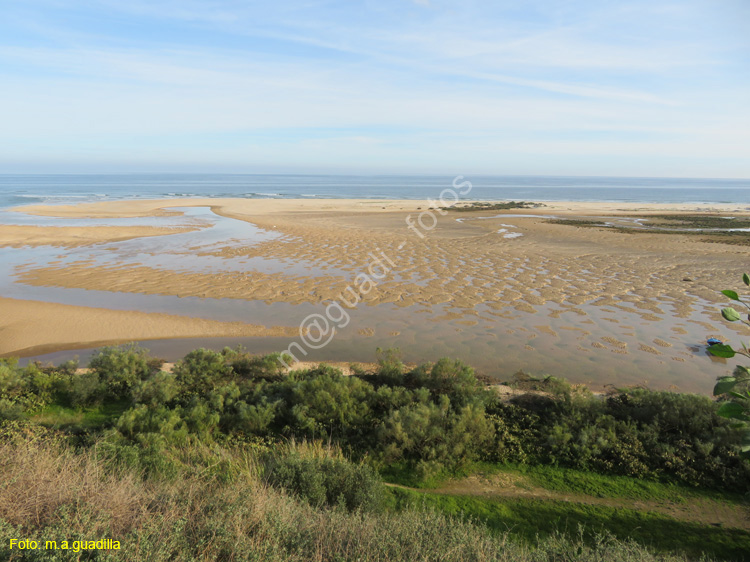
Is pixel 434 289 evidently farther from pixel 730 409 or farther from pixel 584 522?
pixel 730 409

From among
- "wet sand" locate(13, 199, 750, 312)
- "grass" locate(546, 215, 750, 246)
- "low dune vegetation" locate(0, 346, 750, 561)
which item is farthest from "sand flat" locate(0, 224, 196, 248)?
"grass" locate(546, 215, 750, 246)

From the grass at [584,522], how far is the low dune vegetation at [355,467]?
0.07 feet

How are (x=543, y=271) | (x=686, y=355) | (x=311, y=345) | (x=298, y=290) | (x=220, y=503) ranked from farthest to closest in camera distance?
(x=543, y=271) → (x=298, y=290) → (x=311, y=345) → (x=686, y=355) → (x=220, y=503)

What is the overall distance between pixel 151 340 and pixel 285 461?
791cm

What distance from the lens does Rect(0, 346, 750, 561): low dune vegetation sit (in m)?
3.90

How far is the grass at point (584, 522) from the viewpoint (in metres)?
4.99

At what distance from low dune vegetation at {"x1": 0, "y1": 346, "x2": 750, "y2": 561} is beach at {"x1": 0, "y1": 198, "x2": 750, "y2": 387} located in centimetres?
300

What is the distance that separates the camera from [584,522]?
5.35 metres

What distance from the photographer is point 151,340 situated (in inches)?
461

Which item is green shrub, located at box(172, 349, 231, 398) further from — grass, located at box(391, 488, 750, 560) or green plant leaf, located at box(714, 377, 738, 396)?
green plant leaf, located at box(714, 377, 738, 396)

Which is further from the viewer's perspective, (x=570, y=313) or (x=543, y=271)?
(x=543, y=271)

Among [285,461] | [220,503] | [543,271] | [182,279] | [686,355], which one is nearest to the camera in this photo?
[220,503]

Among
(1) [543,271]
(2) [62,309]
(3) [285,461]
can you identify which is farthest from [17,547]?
(1) [543,271]

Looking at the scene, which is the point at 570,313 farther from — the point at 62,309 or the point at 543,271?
the point at 62,309
